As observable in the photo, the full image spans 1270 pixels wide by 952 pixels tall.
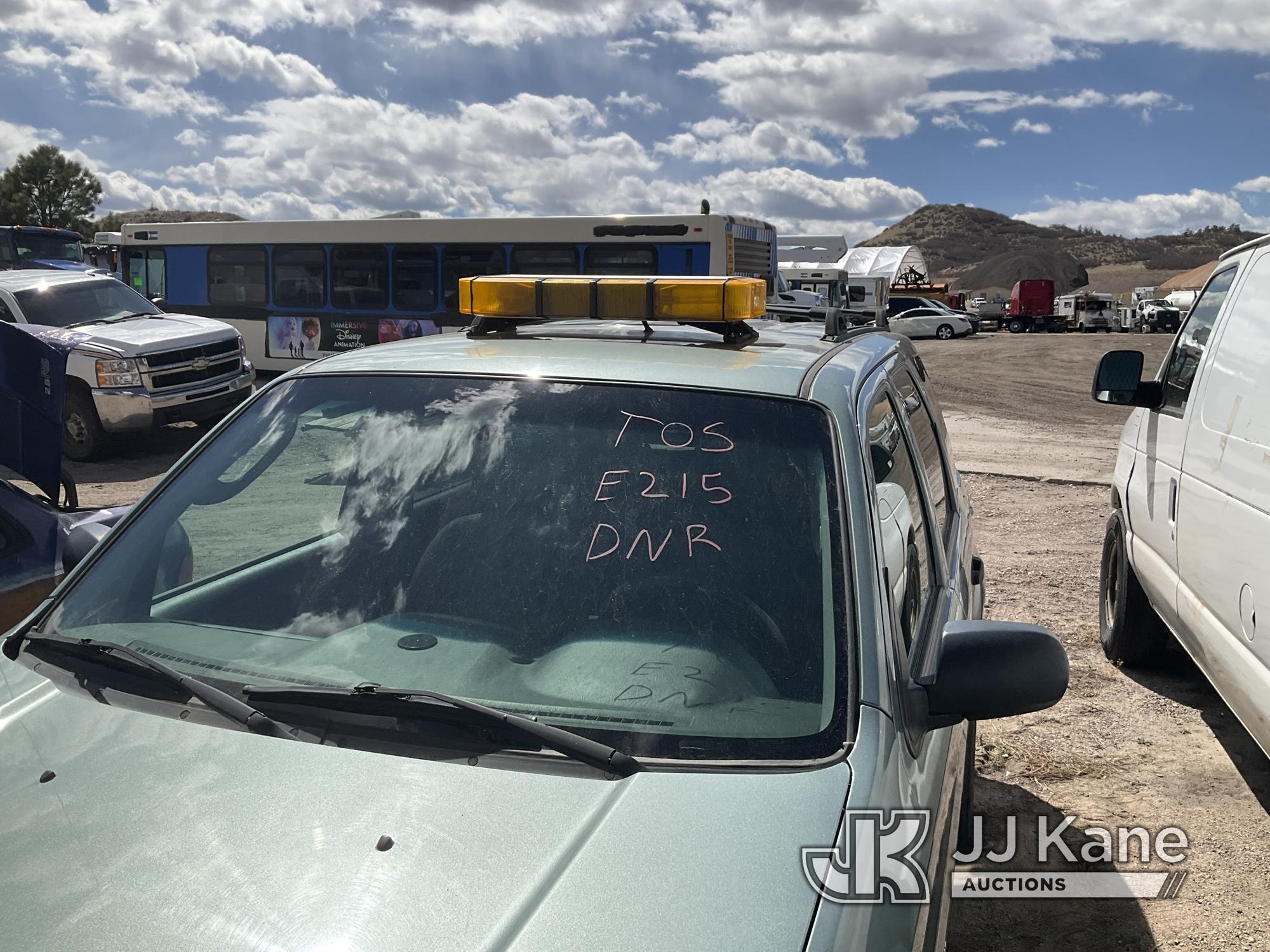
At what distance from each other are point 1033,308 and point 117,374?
41942mm

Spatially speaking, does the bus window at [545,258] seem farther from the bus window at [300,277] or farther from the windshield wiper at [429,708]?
the windshield wiper at [429,708]

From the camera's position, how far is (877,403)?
8.51ft

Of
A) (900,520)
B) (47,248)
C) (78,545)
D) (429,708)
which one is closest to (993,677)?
(900,520)

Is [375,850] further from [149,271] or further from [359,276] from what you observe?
[149,271]

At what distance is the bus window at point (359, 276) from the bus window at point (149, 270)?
12.6 feet

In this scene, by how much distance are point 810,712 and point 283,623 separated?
108 cm

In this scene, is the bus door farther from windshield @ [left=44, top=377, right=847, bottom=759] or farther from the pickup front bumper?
windshield @ [left=44, top=377, right=847, bottom=759]

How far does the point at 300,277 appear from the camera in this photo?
60.6 feet

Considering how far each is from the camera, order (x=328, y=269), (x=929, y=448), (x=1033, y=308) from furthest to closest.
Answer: (x=1033, y=308), (x=328, y=269), (x=929, y=448)

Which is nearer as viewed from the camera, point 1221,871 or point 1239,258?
point 1221,871

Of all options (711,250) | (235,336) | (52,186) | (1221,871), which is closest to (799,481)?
(1221,871)

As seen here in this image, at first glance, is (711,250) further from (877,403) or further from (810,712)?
(810,712)

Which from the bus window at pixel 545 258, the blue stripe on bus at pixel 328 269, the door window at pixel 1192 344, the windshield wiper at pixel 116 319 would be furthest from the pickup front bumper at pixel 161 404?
the door window at pixel 1192 344

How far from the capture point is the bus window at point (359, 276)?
17828 mm
